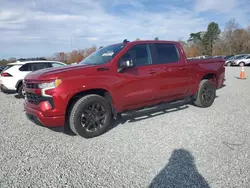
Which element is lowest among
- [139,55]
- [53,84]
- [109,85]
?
[109,85]

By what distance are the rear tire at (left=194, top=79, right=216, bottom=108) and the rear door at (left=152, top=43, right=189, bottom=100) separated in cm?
61

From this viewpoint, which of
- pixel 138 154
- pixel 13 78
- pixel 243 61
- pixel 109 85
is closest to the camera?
pixel 138 154

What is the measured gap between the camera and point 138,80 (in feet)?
14.5

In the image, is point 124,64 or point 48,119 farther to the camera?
point 124,64

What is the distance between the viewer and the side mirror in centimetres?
412

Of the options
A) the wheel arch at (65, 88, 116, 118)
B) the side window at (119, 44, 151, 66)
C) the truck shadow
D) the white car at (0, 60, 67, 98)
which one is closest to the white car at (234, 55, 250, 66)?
the side window at (119, 44, 151, 66)

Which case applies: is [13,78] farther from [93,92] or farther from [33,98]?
[93,92]

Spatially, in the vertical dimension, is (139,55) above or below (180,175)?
above

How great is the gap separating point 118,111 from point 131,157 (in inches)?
51.2

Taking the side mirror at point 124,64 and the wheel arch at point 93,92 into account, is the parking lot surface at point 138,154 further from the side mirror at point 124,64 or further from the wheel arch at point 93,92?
the side mirror at point 124,64

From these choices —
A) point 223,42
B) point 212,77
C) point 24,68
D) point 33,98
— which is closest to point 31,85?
point 33,98

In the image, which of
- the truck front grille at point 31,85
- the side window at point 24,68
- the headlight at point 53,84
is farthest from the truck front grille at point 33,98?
the side window at point 24,68

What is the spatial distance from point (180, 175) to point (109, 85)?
215 cm

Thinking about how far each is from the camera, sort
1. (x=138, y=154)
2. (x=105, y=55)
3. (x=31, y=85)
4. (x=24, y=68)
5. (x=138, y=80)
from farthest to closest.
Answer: (x=24, y=68) < (x=105, y=55) < (x=138, y=80) < (x=31, y=85) < (x=138, y=154)
